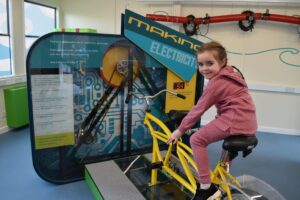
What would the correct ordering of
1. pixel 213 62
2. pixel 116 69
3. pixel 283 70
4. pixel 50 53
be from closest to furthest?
pixel 213 62
pixel 50 53
pixel 116 69
pixel 283 70

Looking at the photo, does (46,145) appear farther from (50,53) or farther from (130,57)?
(130,57)

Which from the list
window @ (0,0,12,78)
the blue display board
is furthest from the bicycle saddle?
window @ (0,0,12,78)

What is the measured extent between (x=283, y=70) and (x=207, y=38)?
158cm

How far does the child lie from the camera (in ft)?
5.43

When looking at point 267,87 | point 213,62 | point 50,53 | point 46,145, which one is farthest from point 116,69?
point 267,87

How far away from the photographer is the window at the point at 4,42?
14.2ft

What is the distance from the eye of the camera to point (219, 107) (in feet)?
5.79

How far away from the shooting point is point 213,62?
68.5 inches

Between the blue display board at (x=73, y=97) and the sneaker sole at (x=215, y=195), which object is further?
the blue display board at (x=73, y=97)

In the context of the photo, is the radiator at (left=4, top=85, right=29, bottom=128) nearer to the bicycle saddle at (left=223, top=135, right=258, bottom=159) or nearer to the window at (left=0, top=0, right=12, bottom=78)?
the window at (left=0, top=0, right=12, bottom=78)

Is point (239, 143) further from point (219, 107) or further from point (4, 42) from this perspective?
point (4, 42)

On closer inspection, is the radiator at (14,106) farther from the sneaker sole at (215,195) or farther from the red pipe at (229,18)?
the sneaker sole at (215,195)

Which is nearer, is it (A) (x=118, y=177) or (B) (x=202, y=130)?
(B) (x=202, y=130)

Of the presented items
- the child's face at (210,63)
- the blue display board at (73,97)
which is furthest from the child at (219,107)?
the blue display board at (73,97)
